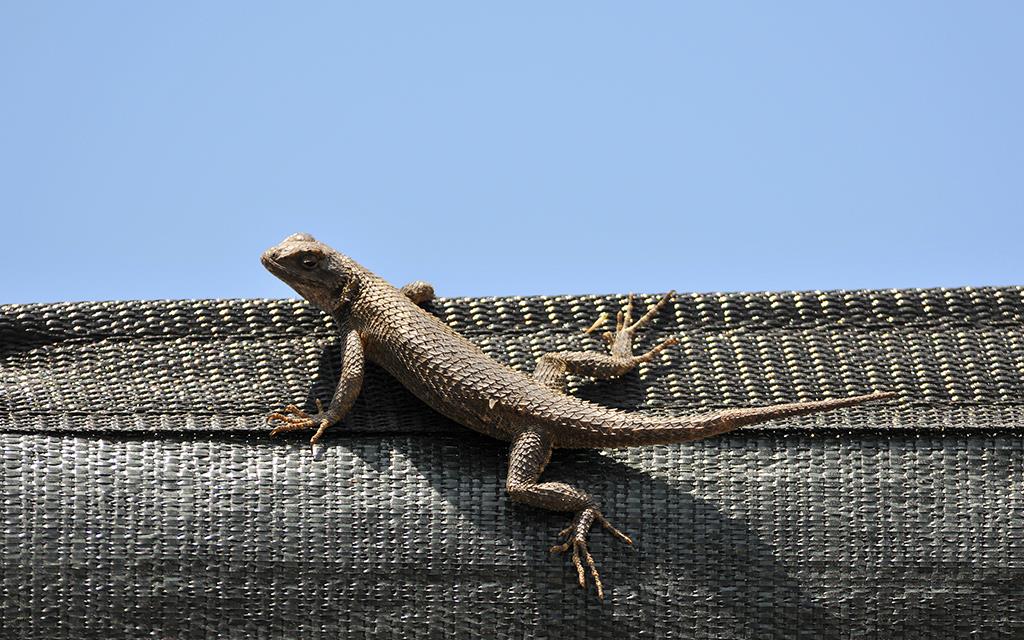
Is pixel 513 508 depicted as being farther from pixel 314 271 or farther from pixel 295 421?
pixel 314 271

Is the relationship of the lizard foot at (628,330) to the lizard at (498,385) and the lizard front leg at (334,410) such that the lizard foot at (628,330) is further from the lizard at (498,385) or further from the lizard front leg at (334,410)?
the lizard front leg at (334,410)

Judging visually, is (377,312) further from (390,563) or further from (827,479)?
(827,479)

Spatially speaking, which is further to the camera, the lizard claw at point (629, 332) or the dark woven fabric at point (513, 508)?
the lizard claw at point (629, 332)

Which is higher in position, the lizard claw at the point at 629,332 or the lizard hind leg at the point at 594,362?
the lizard claw at the point at 629,332

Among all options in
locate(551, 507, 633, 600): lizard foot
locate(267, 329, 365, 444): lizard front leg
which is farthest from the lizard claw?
locate(267, 329, 365, 444): lizard front leg

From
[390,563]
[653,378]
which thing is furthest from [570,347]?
[390,563]

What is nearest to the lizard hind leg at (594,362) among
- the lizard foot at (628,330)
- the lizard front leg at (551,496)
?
the lizard foot at (628,330)
